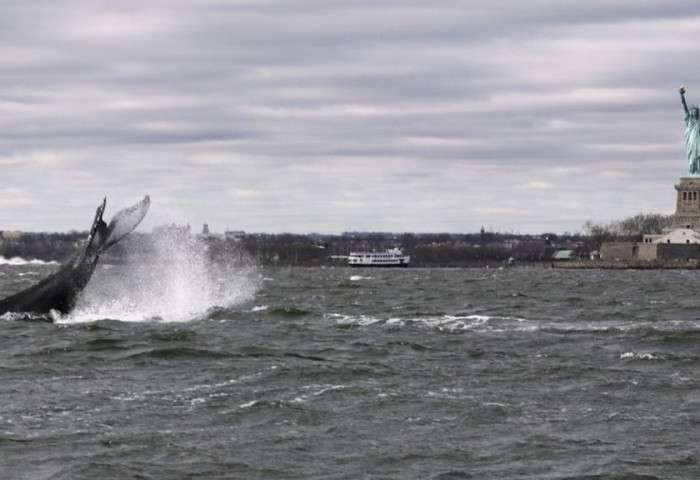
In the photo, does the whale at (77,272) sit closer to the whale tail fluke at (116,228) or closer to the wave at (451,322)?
the whale tail fluke at (116,228)

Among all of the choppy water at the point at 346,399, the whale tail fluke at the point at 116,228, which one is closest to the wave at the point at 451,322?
the choppy water at the point at 346,399

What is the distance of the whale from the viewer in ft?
153

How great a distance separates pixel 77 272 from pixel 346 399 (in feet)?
66.3

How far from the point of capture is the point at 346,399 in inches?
1180

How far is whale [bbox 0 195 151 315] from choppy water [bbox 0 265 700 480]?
921 millimetres

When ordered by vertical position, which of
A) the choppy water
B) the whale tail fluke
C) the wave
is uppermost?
the whale tail fluke

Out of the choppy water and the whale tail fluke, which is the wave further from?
the whale tail fluke

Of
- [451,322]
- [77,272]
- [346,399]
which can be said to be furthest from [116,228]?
[346,399]

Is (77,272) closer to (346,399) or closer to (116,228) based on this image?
(116,228)

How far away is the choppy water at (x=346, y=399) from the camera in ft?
76.4

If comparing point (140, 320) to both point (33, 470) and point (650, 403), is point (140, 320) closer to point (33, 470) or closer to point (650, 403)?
point (650, 403)

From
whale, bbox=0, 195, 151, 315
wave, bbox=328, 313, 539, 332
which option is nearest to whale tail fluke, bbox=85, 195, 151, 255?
whale, bbox=0, 195, 151, 315

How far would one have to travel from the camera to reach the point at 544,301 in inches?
2881

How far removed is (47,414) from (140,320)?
2409 centimetres
